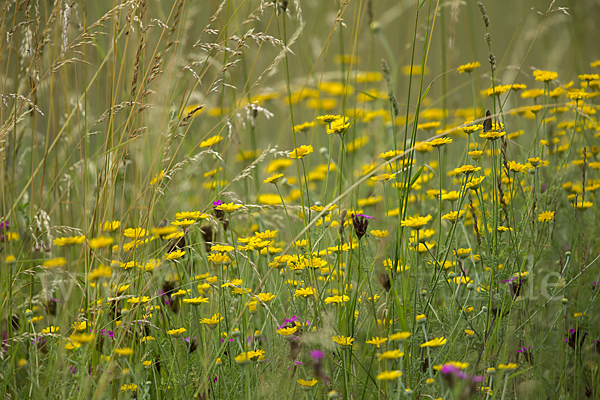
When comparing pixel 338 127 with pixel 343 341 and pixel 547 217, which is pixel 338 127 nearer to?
pixel 343 341

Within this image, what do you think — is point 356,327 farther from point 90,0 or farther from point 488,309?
point 90,0

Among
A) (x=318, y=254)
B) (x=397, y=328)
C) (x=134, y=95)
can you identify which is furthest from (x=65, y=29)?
(x=397, y=328)

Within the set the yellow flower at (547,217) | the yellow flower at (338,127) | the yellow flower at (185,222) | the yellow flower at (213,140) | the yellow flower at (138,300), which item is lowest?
the yellow flower at (138,300)

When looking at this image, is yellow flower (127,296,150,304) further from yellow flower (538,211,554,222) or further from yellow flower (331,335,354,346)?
yellow flower (538,211,554,222)

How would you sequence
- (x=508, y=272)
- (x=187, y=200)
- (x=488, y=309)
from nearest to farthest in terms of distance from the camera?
(x=488, y=309) → (x=508, y=272) → (x=187, y=200)

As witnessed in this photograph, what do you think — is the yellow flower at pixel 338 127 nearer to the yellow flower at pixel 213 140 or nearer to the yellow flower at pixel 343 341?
the yellow flower at pixel 213 140

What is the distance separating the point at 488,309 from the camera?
1263mm

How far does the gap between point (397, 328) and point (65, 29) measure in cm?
132

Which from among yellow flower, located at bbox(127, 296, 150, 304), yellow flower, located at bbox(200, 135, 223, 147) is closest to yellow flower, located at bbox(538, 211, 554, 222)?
yellow flower, located at bbox(200, 135, 223, 147)

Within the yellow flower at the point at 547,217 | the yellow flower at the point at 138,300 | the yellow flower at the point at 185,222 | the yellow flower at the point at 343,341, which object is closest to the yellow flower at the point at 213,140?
the yellow flower at the point at 185,222

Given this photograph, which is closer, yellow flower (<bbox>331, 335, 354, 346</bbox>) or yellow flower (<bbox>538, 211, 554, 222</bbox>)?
yellow flower (<bbox>331, 335, 354, 346</bbox>)

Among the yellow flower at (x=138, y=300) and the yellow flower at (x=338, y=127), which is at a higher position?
the yellow flower at (x=338, y=127)

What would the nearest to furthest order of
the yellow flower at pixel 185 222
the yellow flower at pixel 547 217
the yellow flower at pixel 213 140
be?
the yellow flower at pixel 185 222, the yellow flower at pixel 547 217, the yellow flower at pixel 213 140

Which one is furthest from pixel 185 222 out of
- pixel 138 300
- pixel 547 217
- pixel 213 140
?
pixel 547 217
